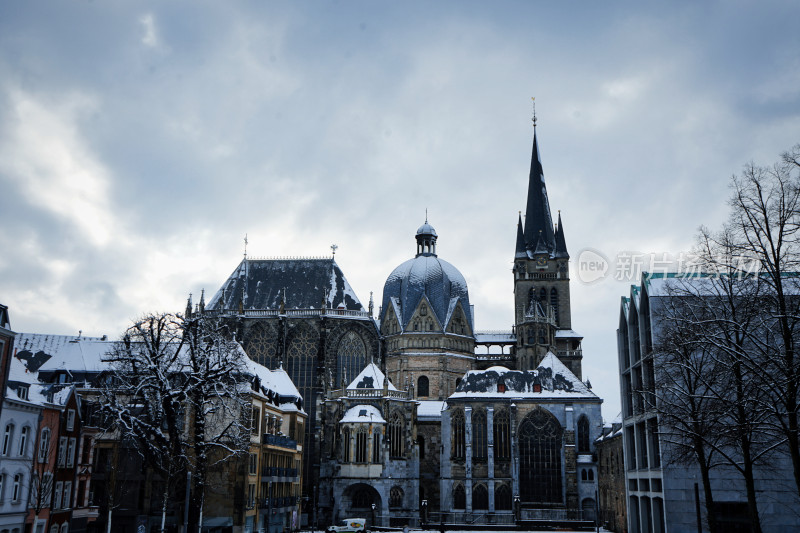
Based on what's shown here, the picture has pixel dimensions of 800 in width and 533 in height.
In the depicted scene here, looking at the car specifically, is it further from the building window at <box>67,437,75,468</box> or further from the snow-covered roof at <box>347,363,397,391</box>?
the building window at <box>67,437,75,468</box>

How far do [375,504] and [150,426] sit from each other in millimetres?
34308

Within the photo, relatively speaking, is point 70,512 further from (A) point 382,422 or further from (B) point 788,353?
(B) point 788,353

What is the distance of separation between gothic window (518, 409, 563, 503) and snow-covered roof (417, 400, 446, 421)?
27.9 ft

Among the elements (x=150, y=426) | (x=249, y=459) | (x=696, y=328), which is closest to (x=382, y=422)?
(x=249, y=459)

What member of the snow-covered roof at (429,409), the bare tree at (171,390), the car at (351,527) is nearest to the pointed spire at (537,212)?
the snow-covered roof at (429,409)

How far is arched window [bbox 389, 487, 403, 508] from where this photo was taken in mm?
63969

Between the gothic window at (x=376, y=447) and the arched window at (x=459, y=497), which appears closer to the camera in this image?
the gothic window at (x=376, y=447)

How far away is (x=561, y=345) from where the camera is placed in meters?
85.2

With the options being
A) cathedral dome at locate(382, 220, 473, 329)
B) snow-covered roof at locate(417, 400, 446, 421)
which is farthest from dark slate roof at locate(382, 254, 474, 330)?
snow-covered roof at locate(417, 400, 446, 421)

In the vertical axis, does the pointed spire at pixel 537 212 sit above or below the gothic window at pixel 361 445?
above

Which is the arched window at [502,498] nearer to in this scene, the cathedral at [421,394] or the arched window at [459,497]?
the cathedral at [421,394]

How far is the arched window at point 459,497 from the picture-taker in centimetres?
6588

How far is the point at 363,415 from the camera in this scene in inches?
2544

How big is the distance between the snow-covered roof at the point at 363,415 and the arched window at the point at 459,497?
931 centimetres
